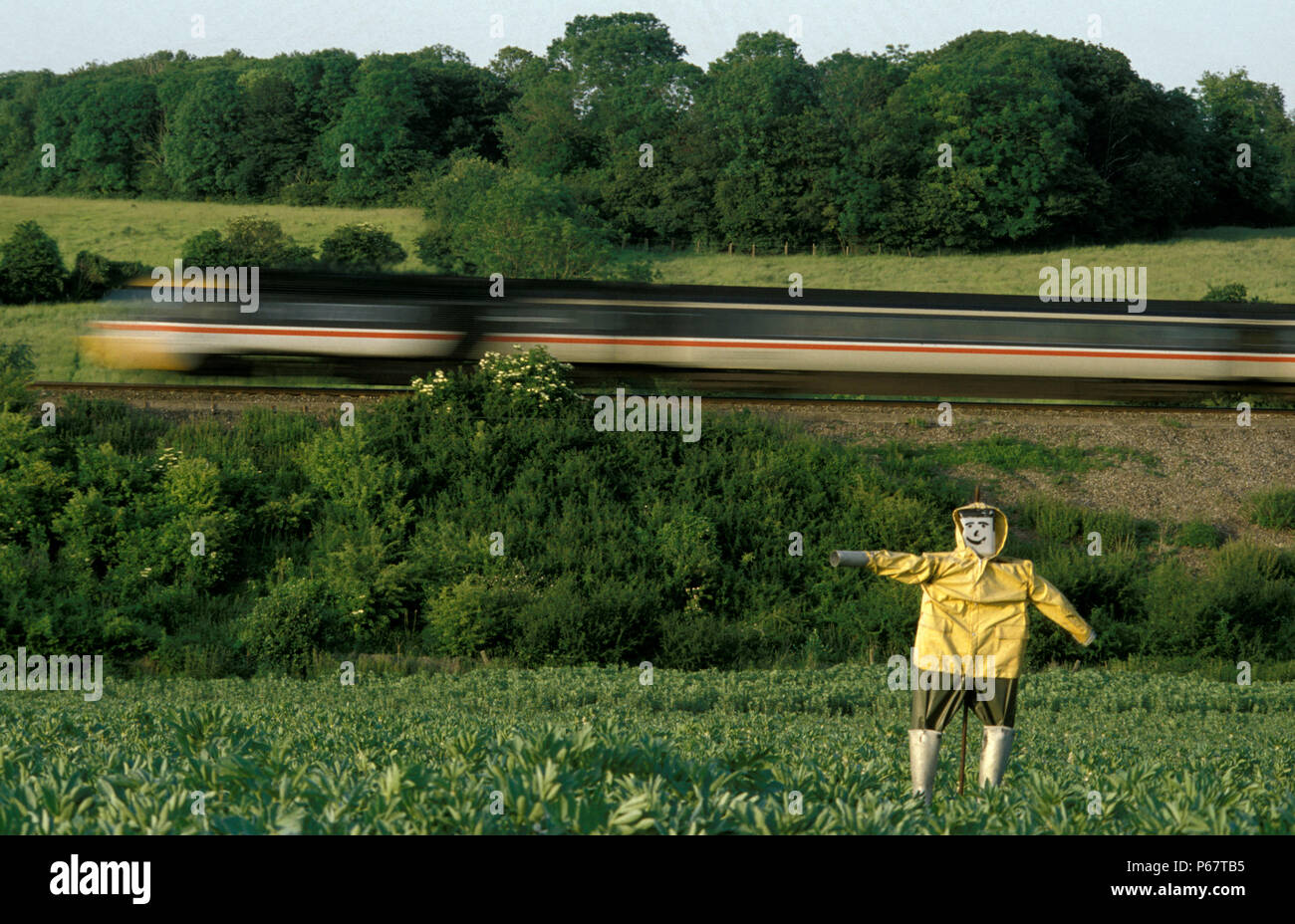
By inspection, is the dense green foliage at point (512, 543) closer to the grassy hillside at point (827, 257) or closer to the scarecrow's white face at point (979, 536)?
the scarecrow's white face at point (979, 536)

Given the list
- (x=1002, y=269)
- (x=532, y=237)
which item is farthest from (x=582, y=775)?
(x=1002, y=269)

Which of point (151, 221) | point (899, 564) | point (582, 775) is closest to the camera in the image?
point (582, 775)

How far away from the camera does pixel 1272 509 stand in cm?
1900

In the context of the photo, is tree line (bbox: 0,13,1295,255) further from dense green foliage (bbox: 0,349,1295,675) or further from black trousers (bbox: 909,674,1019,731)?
black trousers (bbox: 909,674,1019,731)

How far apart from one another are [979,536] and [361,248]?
4275 centimetres

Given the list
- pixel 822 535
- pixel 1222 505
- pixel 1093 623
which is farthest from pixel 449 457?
pixel 1222 505

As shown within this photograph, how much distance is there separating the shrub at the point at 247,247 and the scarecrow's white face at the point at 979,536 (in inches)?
1284

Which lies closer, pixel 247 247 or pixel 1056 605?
pixel 1056 605

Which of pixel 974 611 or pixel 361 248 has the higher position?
pixel 361 248

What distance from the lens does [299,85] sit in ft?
215

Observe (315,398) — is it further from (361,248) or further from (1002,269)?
(1002,269)

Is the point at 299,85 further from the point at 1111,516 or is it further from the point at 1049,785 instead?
Answer: the point at 1049,785

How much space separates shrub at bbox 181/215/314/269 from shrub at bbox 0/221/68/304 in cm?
398
